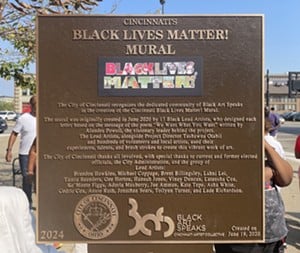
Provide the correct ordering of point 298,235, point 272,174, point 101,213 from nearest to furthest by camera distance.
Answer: point 101,213 → point 272,174 → point 298,235

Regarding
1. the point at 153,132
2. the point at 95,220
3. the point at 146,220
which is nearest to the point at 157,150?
the point at 153,132

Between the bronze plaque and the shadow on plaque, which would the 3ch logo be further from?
the shadow on plaque

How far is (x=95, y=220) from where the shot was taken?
125 inches

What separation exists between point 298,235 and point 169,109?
197 inches

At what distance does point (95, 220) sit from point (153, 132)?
2.05ft

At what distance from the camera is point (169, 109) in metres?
3.21

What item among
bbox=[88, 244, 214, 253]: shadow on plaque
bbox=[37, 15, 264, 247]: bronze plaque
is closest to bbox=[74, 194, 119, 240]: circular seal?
bbox=[37, 15, 264, 247]: bronze plaque

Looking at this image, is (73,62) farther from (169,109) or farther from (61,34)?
(169,109)

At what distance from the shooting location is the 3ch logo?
3.19 meters

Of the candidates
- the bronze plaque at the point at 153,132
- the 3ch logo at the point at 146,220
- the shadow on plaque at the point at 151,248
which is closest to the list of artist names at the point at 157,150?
the bronze plaque at the point at 153,132

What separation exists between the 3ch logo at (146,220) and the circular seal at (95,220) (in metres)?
0.10

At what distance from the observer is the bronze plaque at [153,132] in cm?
319

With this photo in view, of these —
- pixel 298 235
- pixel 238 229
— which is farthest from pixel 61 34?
pixel 298 235

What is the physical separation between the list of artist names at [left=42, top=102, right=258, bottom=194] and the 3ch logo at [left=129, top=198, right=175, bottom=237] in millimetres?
107
